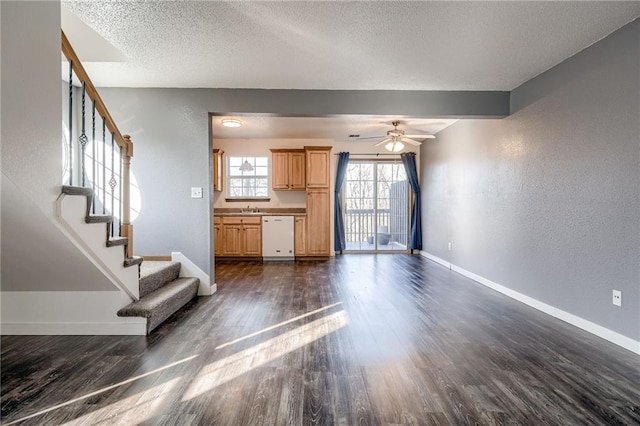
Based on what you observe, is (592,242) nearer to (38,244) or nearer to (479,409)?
(479,409)

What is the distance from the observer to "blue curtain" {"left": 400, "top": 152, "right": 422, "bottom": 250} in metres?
7.24

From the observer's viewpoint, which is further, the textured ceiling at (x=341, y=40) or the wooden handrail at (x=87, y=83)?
the textured ceiling at (x=341, y=40)

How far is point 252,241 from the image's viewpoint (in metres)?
6.61

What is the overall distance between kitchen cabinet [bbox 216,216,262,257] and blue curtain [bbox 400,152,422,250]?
338 centimetres

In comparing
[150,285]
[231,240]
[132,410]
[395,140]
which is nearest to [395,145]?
[395,140]

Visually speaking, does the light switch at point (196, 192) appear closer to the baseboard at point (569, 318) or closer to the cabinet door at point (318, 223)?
the cabinet door at point (318, 223)

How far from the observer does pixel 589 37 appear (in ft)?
8.95

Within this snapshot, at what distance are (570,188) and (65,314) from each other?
474cm

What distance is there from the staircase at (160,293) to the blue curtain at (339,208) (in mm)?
3875

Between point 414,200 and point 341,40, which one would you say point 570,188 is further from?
point 414,200

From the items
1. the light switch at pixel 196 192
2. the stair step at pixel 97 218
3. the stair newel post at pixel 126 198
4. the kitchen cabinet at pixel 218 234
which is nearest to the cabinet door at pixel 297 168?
the kitchen cabinet at pixel 218 234

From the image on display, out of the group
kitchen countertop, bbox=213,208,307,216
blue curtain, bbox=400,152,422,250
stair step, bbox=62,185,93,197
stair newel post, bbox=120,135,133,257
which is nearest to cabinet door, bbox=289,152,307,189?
kitchen countertop, bbox=213,208,307,216

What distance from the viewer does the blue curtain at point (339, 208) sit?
286 inches

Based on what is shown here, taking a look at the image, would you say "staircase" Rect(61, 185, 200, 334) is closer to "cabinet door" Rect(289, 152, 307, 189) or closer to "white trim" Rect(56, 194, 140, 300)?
"white trim" Rect(56, 194, 140, 300)
